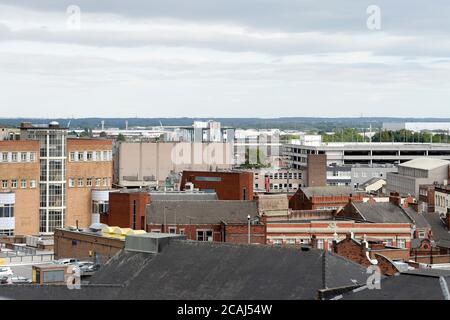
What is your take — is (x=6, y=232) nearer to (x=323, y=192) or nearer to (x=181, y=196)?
(x=181, y=196)

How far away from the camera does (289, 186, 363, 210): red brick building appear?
105 metres

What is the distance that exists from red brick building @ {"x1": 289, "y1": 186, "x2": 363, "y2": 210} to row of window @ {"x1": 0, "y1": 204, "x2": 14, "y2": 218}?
26.2 metres

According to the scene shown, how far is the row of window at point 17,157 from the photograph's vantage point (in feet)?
365

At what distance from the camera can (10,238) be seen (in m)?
101

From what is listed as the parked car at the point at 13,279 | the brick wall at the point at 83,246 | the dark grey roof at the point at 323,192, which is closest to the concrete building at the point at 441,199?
the dark grey roof at the point at 323,192

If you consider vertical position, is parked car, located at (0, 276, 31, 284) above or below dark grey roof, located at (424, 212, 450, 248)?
below

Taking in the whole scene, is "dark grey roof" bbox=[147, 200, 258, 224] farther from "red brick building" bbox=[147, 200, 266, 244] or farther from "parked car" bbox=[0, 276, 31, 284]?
"parked car" bbox=[0, 276, 31, 284]

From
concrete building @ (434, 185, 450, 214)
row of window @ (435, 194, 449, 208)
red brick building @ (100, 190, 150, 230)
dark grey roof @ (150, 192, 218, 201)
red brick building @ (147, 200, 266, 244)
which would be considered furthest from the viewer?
row of window @ (435, 194, 449, 208)

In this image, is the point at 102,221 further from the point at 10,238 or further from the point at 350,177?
the point at 350,177

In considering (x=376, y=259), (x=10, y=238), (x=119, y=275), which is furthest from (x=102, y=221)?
(x=119, y=275)

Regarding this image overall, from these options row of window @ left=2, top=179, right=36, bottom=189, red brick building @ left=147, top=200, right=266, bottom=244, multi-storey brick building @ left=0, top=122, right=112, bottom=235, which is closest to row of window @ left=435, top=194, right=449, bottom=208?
multi-storey brick building @ left=0, top=122, right=112, bottom=235

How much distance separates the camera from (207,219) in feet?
278

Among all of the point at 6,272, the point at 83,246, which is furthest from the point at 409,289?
the point at 83,246
